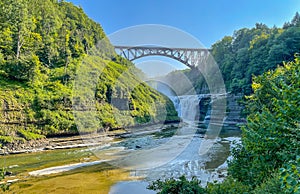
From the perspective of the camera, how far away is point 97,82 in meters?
35.3

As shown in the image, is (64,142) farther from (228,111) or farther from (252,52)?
(252,52)

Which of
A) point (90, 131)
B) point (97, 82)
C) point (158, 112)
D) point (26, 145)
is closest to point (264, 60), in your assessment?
point (158, 112)

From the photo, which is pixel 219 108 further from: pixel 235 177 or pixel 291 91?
pixel 291 91

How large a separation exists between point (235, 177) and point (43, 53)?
34.7 metres

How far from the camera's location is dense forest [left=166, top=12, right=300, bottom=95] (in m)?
39.6

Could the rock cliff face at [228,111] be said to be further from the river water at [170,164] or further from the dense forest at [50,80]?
the river water at [170,164]

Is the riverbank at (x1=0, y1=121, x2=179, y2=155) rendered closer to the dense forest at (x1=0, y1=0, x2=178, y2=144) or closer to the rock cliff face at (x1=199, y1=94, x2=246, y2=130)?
the dense forest at (x1=0, y1=0, x2=178, y2=144)

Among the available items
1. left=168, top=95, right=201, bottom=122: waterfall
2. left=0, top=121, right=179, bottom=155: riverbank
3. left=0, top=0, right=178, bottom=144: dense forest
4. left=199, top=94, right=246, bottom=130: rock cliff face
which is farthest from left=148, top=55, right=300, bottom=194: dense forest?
left=168, top=95, right=201, bottom=122: waterfall

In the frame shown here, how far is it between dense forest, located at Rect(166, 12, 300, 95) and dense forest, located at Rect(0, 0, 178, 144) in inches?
628

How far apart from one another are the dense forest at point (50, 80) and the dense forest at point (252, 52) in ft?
52.4

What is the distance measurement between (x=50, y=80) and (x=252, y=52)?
39779 millimetres

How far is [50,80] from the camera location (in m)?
29.9

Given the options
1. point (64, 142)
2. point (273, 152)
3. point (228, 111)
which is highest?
point (228, 111)

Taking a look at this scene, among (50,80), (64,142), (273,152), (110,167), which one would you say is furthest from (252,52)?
(273,152)
